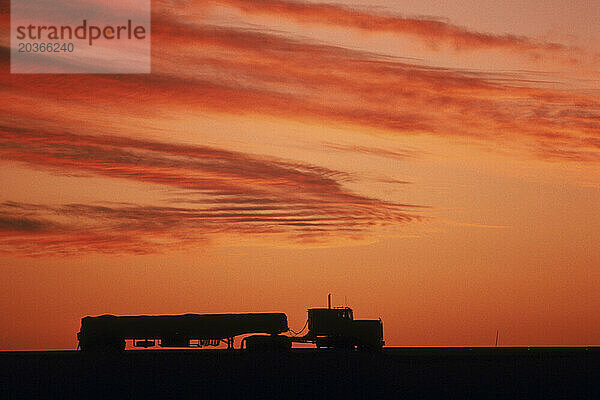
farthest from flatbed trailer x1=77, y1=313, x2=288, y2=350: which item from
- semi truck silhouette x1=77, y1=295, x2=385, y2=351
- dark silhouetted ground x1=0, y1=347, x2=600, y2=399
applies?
dark silhouetted ground x1=0, y1=347, x2=600, y2=399

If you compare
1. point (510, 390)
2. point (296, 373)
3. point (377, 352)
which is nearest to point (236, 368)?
point (296, 373)

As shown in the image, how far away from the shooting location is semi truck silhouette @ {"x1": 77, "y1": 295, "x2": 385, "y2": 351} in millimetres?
76375

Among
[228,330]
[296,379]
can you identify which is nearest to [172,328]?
[228,330]

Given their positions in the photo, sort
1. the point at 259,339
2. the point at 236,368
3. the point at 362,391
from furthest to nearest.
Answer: the point at 259,339
the point at 236,368
the point at 362,391

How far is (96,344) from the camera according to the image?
81062 millimetres

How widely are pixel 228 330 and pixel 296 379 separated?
32672mm

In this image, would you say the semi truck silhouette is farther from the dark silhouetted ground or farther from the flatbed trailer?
the dark silhouetted ground

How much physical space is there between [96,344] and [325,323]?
21195 millimetres

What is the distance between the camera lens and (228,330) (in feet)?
259

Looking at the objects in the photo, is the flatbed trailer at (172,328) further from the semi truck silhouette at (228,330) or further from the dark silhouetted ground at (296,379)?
the dark silhouetted ground at (296,379)

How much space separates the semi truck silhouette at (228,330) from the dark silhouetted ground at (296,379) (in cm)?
1038

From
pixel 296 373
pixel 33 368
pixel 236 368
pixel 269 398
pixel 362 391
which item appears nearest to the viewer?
pixel 269 398

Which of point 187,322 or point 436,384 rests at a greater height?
point 187,322

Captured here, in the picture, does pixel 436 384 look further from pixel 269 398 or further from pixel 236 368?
pixel 236 368
